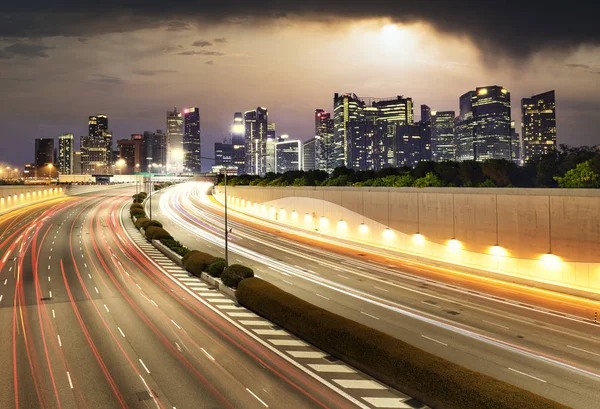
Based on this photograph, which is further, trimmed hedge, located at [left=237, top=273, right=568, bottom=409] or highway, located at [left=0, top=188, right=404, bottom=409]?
highway, located at [left=0, top=188, right=404, bottom=409]

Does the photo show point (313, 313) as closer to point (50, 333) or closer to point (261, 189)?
point (50, 333)

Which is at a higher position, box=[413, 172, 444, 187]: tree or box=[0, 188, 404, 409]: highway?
box=[413, 172, 444, 187]: tree

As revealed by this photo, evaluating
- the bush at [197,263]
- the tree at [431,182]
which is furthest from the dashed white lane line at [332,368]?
the tree at [431,182]

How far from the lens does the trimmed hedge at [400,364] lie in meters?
14.1

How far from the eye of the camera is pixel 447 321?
2530cm

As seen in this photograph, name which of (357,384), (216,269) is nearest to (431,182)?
(216,269)

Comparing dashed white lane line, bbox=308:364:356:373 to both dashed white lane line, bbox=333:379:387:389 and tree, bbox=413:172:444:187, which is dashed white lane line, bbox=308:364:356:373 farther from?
tree, bbox=413:172:444:187

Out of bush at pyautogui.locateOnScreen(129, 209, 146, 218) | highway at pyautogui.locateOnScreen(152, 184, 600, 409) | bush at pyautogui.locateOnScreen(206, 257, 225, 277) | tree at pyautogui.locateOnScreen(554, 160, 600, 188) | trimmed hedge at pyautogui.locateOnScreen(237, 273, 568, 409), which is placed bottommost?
highway at pyautogui.locateOnScreen(152, 184, 600, 409)

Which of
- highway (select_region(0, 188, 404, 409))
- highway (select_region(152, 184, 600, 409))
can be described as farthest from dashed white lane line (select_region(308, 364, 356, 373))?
highway (select_region(152, 184, 600, 409))

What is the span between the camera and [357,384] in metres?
17.7

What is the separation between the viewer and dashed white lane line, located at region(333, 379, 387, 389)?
17438mm

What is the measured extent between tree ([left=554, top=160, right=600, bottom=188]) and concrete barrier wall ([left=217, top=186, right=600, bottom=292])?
8183 mm

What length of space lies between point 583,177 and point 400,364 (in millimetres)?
32696

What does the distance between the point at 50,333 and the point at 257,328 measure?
38.8 ft
